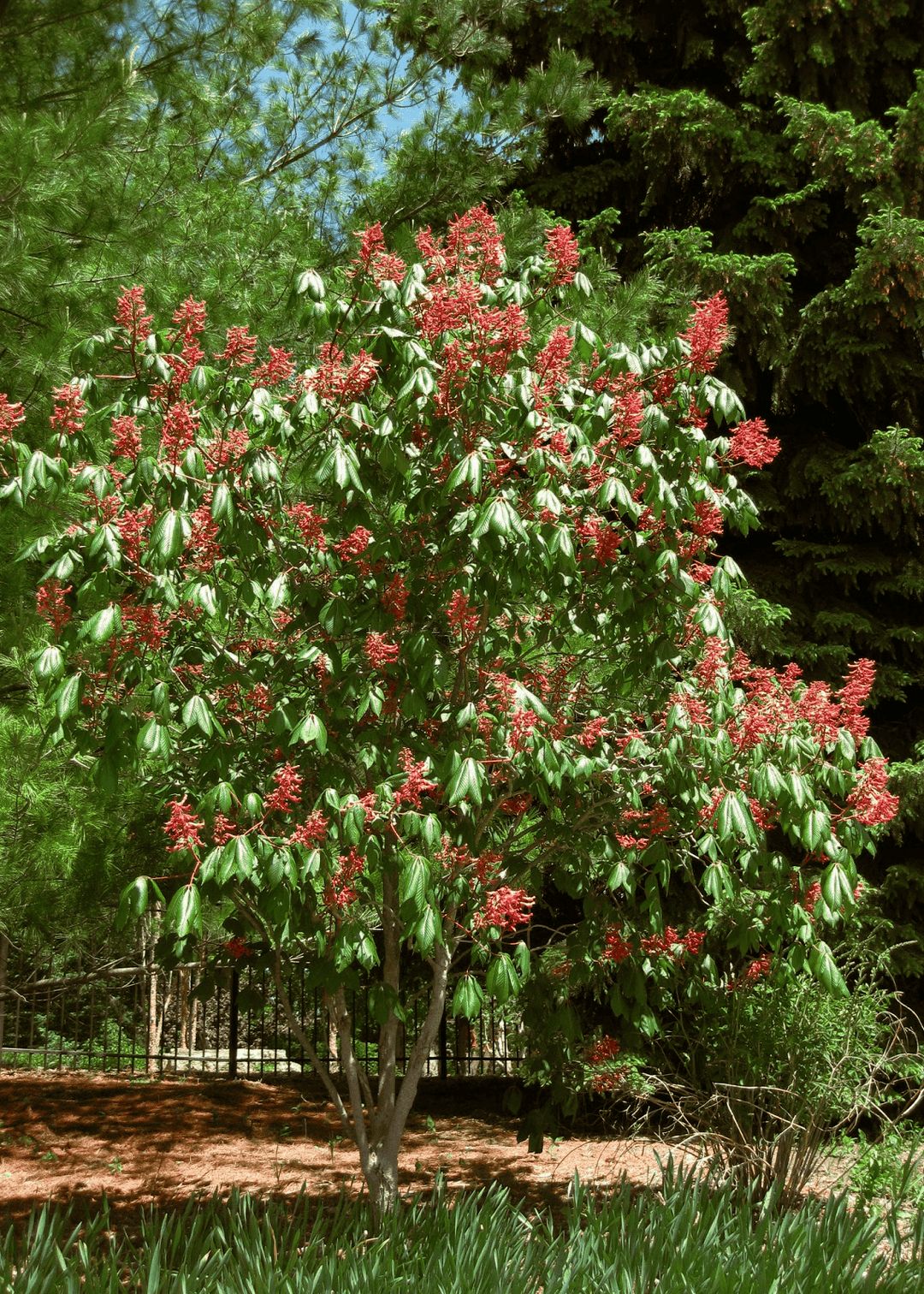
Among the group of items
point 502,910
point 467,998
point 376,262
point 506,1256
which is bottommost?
point 506,1256

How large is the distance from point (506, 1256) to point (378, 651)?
160cm

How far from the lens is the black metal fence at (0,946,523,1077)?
7730 mm

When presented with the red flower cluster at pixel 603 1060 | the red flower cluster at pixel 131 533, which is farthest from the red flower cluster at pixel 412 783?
the red flower cluster at pixel 603 1060

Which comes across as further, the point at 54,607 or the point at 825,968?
the point at 825,968

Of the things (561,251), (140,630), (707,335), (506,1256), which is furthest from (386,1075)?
(561,251)

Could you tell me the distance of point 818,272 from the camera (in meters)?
7.64

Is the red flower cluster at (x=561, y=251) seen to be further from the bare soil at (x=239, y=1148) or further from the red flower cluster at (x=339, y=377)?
the bare soil at (x=239, y=1148)

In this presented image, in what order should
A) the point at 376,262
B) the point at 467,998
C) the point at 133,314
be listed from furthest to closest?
the point at 376,262 < the point at 133,314 < the point at 467,998

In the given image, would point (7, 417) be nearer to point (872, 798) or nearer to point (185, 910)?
point (185, 910)

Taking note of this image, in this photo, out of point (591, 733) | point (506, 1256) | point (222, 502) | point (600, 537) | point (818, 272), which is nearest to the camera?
point (506, 1256)

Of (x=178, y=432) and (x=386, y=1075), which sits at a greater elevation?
(x=178, y=432)

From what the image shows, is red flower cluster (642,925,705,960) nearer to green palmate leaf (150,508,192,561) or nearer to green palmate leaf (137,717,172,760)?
green palmate leaf (137,717,172,760)

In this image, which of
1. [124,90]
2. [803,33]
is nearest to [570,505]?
[124,90]

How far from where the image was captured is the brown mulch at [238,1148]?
507 cm
